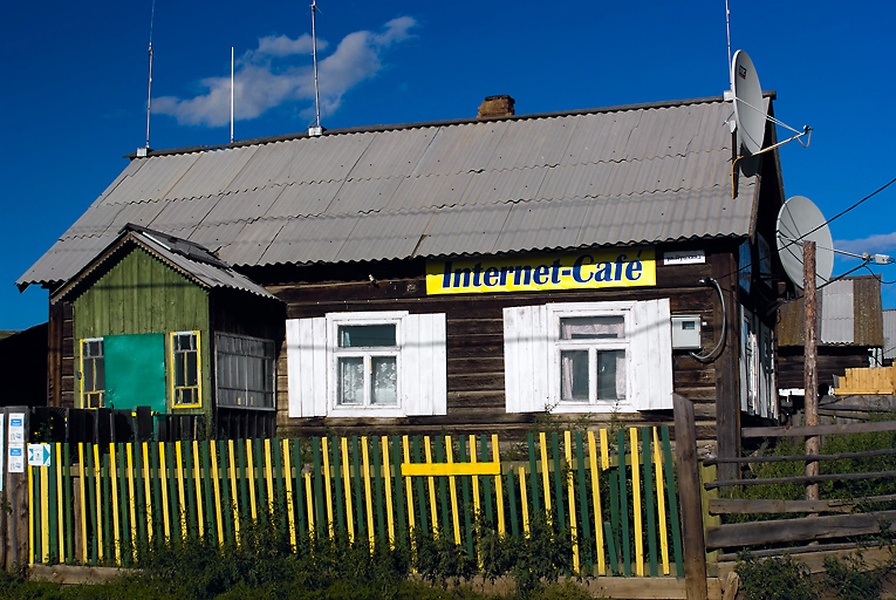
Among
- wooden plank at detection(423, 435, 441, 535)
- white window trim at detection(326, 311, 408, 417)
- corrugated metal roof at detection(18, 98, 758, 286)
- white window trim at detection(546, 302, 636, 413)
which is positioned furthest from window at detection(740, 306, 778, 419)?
wooden plank at detection(423, 435, 441, 535)

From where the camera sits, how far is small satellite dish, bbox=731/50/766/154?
13.5 m

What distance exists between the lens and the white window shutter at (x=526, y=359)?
1455 cm

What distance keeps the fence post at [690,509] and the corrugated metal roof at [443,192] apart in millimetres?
5214

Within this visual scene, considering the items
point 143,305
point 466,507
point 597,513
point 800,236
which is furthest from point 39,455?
point 800,236

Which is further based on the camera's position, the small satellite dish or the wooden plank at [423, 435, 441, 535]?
the small satellite dish

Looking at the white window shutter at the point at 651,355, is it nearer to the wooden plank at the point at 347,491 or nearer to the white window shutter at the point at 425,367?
the white window shutter at the point at 425,367

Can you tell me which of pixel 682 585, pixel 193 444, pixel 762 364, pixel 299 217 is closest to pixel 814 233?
pixel 762 364

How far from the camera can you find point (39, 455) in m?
11.1

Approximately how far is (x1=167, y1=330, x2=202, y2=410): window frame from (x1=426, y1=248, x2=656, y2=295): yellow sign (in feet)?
10.6

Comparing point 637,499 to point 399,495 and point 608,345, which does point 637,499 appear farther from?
point 608,345

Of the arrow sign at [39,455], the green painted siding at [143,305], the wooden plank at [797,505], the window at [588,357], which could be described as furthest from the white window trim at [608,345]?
the arrow sign at [39,455]

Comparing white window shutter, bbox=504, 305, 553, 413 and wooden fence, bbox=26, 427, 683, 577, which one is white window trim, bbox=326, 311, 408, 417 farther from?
wooden fence, bbox=26, 427, 683, 577

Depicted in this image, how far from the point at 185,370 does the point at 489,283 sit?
4240 mm

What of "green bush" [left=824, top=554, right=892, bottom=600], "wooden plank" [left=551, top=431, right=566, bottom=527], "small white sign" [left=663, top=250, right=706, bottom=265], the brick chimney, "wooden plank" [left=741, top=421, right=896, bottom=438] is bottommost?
"green bush" [left=824, top=554, right=892, bottom=600]
